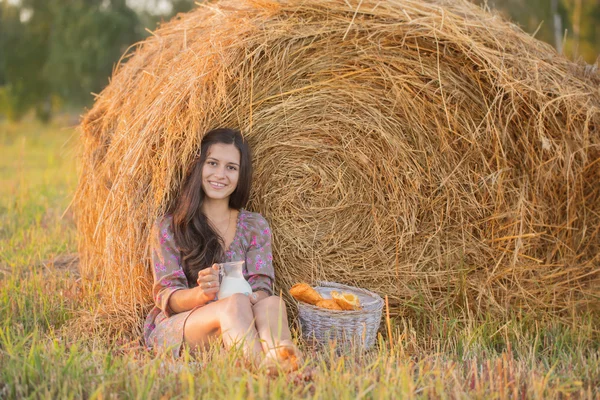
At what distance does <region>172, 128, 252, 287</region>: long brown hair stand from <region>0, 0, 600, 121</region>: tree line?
45.7ft

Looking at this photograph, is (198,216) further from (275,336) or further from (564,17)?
(564,17)

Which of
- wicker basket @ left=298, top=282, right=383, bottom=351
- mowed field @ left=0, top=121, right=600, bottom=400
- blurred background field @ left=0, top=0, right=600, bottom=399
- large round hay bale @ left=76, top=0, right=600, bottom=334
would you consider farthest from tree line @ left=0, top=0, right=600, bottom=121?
wicker basket @ left=298, top=282, right=383, bottom=351

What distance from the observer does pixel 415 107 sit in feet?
10.4

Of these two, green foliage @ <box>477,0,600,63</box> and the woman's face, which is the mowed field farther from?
green foliage @ <box>477,0,600,63</box>

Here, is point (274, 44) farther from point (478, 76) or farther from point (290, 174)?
point (478, 76)

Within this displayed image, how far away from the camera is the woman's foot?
2.24 meters

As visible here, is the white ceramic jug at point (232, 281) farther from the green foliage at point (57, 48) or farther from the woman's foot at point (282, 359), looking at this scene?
the green foliage at point (57, 48)

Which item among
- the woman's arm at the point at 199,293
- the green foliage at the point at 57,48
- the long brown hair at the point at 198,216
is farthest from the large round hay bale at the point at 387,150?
the green foliage at the point at 57,48

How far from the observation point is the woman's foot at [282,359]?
7.34 feet

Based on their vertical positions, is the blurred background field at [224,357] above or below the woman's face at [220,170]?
below

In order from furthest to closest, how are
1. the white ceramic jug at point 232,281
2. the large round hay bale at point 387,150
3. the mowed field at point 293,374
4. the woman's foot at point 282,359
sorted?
1. the large round hay bale at point 387,150
2. the white ceramic jug at point 232,281
3. the woman's foot at point 282,359
4. the mowed field at point 293,374

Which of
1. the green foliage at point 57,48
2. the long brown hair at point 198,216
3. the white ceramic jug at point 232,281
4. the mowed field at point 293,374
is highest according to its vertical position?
the green foliage at point 57,48

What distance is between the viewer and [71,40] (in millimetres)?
16297

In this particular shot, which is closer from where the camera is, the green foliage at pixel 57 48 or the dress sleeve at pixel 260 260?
the dress sleeve at pixel 260 260
